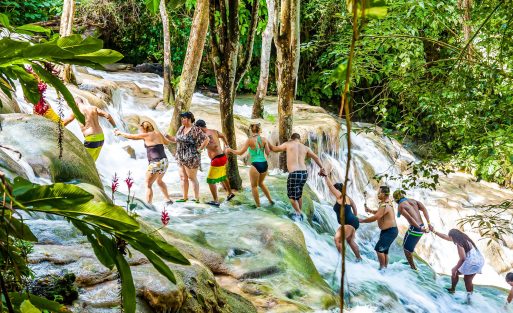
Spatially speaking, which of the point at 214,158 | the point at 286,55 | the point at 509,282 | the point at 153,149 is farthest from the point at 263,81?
the point at 509,282

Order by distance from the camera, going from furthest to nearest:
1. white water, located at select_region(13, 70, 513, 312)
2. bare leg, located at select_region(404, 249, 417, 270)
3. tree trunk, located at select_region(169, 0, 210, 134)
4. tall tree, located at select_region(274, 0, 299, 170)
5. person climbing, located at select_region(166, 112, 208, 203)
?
tree trunk, located at select_region(169, 0, 210, 134)
tall tree, located at select_region(274, 0, 299, 170)
bare leg, located at select_region(404, 249, 417, 270)
person climbing, located at select_region(166, 112, 208, 203)
white water, located at select_region(13, 70, 513, 312)

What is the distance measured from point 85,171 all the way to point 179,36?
15.7 metres

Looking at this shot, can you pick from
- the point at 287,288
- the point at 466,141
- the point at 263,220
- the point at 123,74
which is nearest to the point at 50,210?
the point at 287,288

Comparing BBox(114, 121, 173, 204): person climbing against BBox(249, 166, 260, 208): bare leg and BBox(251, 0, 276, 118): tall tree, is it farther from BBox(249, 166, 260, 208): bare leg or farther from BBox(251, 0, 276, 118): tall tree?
BBox(251, 0, 276, 118): tall tree

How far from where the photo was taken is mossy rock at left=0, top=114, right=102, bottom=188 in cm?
730

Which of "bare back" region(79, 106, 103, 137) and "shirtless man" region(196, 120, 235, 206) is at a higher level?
"bare back" region(79, 106, 103, 137)

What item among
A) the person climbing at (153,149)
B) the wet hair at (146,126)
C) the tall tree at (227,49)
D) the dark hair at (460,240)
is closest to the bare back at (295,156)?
the tall tree at (227,49)

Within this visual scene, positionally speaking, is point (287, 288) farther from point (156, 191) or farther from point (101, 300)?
point (156, 191)

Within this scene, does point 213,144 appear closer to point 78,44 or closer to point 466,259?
point 466,259

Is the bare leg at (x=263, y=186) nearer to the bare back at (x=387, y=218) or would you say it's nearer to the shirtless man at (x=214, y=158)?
the shirtless man at (x=214, y=158)

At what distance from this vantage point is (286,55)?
35.4 feet

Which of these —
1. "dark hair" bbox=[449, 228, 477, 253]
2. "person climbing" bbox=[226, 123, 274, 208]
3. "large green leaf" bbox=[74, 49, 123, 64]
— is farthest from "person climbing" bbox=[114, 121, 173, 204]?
"large green leaf" bbox=[74, 49, 123, 64]

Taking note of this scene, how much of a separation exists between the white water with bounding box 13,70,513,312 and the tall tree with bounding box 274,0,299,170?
6.61 ft

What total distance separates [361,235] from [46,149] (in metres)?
7.12
